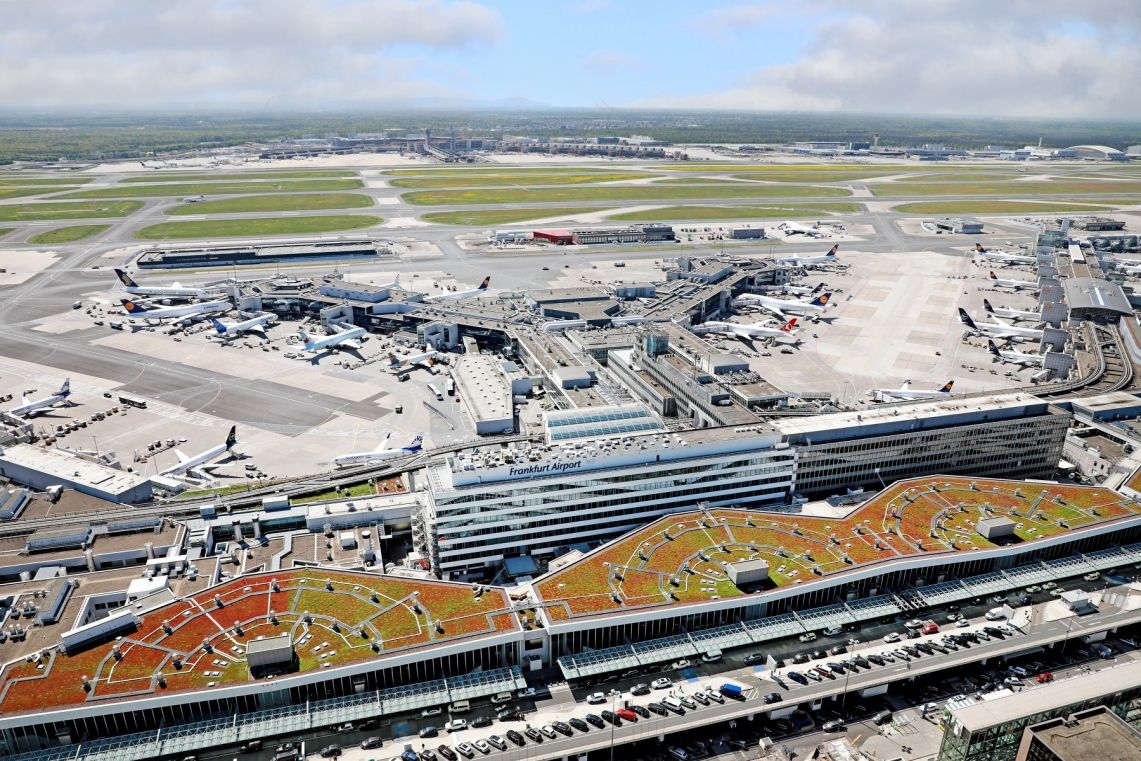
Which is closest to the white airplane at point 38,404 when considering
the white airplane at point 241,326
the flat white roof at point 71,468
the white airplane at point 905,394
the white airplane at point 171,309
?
the flat white roof at point 71,468

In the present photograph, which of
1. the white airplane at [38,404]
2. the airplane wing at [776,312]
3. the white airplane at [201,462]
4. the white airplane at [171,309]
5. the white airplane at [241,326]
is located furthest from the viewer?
the airplane wing at [776,312]

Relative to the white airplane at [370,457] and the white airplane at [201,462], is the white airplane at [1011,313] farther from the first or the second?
the white airplane at [201,462]

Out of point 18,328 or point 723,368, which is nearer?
point 723,368

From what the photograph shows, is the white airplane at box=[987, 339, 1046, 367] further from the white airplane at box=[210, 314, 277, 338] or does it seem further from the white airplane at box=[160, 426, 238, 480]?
the white airplane at box=[210, 314, 277, 338]

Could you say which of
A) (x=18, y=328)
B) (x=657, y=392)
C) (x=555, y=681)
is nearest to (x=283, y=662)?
(x=555, y=681)

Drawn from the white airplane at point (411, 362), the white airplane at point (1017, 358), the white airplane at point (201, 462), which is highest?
the white airplane at point (1017, 358)

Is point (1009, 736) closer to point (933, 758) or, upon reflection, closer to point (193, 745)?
point (933, 758)

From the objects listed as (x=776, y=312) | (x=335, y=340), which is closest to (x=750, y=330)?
(x=776, y=312)
